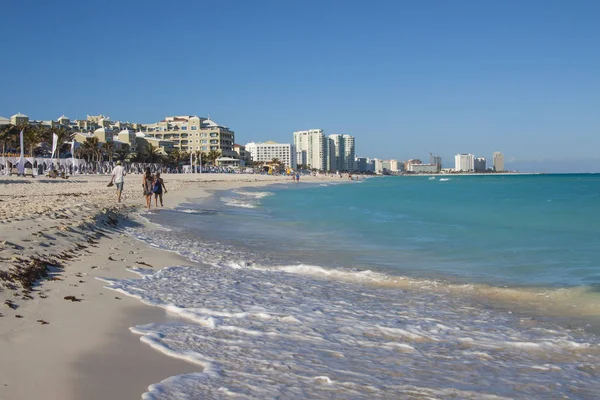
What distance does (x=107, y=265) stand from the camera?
7629 millimetres

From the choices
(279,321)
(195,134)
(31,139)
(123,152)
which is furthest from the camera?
(195,134)

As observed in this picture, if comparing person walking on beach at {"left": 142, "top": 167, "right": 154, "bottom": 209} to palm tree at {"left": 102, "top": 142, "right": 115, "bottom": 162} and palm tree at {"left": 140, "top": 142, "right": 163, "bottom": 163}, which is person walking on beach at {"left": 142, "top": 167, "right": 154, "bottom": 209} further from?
palm tree at {"left": 140, "top": 142, "right": 163, "bottom": 163}

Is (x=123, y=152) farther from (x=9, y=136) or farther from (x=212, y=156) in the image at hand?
(x=9, y=136)

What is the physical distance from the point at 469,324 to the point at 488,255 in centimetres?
664

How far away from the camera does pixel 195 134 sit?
141125 mm

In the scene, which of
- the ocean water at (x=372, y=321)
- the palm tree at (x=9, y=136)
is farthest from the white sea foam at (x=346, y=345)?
the palm tree at (x=9, y=136)

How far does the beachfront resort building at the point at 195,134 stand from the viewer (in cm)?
14012

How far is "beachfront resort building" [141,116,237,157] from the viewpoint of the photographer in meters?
140

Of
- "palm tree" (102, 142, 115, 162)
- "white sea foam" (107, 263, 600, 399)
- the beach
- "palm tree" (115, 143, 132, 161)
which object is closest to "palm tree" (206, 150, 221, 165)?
"palm tree" (115, 143, 132, 161)

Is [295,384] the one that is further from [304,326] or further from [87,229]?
[87,229]

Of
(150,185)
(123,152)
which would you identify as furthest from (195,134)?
(150,185)

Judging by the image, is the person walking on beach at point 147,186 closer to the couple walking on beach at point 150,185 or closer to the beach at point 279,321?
the couple walking on beach at point 150,185

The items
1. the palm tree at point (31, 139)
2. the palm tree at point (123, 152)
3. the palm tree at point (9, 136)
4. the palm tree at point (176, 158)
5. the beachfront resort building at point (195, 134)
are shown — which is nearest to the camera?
the palm tree at point (9, 136)

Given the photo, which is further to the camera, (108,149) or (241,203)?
(108,149)
